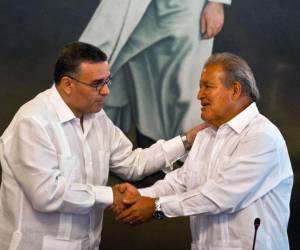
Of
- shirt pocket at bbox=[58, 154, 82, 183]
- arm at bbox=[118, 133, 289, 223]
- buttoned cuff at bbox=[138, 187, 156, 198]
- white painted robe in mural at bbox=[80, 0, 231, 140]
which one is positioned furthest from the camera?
white painted robe in mural at bbox=[80, 0, 231, 140]

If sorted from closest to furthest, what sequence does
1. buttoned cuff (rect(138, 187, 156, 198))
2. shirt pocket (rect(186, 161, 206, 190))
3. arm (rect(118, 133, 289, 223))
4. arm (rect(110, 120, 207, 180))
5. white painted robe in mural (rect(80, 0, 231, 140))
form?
arm (rect(118, 133, 289, 223)), shirt pocket (rect(186, 161, 206, 190)), buttoned cuff (rect(138, 187, 156, 198)), arm (rect(110, 120, 207, 180)), white painted robe in mural (rect(80, 0, 231, 140))

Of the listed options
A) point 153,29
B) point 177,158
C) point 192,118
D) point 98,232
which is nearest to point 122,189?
point 98,232

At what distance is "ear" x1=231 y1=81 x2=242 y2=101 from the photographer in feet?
7.64

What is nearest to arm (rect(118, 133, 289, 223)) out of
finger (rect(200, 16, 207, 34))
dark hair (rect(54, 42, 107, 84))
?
dark hair (rect(54, 42, 107, 84))

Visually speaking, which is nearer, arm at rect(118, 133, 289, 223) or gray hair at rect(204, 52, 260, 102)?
arm at rect(118, 133, 289, 223)

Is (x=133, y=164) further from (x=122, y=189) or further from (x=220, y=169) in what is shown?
(x=220, y=169)

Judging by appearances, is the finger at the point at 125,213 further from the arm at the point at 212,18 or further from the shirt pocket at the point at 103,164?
the arm at the point at 212,18

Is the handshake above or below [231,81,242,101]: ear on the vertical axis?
below

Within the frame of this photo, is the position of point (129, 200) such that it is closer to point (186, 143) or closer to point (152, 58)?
point (186, 143)

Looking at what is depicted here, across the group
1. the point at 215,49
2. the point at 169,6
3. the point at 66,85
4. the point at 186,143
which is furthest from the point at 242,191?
the point at 169,6

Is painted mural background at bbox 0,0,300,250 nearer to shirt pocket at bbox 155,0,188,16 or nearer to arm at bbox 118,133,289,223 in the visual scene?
shirt pocket at bbox 155,0,188,16

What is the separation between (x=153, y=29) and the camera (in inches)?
115

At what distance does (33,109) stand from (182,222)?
121 centimetres

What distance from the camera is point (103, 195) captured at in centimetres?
238
